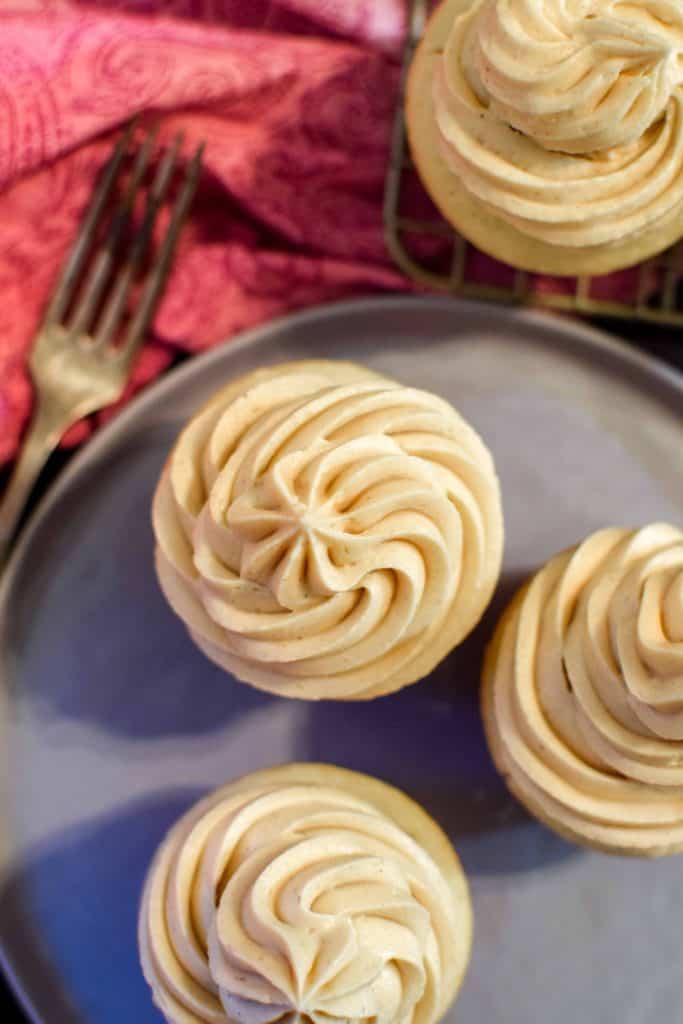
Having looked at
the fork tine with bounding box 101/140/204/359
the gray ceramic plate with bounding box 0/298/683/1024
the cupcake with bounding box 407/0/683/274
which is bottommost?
the gray ceramic plate with bounding box 0/298/683/1024

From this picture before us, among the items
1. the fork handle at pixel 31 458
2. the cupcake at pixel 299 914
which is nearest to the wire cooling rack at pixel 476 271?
the fork handle at pixel 31 458

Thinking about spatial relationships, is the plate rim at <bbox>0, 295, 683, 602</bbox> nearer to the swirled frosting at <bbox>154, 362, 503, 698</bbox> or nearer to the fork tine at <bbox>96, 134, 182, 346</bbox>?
→ the fork tine at <bbox>96, 134, 182, 346</bbox>

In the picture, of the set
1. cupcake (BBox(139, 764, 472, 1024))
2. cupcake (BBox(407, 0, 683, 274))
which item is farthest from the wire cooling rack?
cupcake (BBox(139, 764, 472, 1024))

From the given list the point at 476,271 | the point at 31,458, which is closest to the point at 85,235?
the point at 31,458

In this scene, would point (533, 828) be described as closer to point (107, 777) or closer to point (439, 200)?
point (107, 777)

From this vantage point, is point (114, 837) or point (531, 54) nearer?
point (531, 54)

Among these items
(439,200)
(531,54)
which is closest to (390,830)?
(439,200)

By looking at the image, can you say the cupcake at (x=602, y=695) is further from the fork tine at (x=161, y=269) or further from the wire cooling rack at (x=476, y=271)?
the fork tine at (x=161, y=269)
